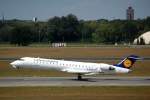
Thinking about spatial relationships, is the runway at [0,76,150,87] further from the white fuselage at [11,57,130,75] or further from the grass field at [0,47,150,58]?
the grass field at [0,47,150,58]

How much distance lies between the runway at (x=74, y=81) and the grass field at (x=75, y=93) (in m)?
3.55

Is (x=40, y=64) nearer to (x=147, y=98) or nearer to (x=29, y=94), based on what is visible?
(x=29, y=94)

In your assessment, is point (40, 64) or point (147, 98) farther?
point (40, 64)

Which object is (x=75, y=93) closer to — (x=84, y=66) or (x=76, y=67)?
(x=84, y=66)

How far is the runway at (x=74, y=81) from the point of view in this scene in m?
48.9

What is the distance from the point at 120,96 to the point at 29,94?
9069 mm

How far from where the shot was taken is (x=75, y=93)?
4128 centimetres

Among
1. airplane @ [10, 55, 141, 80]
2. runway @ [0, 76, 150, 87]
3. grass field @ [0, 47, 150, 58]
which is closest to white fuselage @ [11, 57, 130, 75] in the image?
airplane @ [10, 55, 141, 80]

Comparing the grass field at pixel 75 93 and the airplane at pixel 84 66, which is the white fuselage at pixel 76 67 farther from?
the grass field at pixel 75 93

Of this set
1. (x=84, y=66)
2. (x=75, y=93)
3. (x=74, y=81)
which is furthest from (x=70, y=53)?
(x=75, y=93)

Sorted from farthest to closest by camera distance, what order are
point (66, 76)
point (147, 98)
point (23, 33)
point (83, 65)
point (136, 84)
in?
point (23, 33) → point (66, 76) → point (83, 65) → point (136, 84) → point (147, 98)

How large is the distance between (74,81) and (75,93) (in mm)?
10944

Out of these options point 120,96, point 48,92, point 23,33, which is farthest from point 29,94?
point 23,33

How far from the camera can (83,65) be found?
2167 inches
